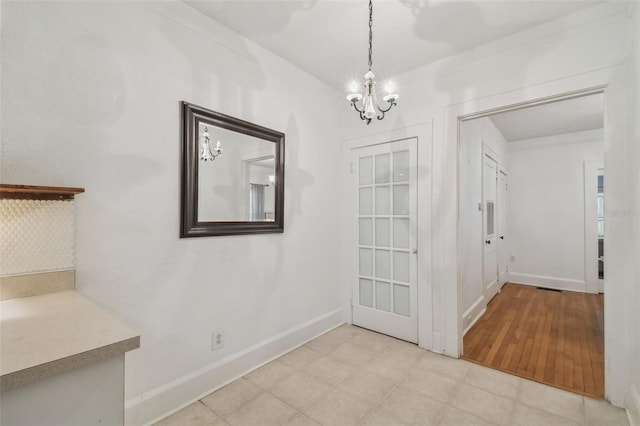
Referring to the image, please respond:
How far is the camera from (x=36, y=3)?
4.71ft

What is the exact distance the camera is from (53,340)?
0.83 metres

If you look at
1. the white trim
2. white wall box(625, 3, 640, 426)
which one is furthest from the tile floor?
the white trim

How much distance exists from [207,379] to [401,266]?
2013 millimetres

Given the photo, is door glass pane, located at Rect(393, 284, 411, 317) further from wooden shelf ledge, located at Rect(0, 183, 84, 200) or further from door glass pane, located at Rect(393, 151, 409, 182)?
wooden shelf ledge, located at Rect(0, 183, 84, 200)

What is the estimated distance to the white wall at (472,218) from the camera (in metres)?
3.18

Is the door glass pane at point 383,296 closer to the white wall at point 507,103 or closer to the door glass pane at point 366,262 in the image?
the door glass pane at point 366,262

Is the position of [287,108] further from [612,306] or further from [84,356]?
[612,306]

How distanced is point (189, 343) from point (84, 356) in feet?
4.52

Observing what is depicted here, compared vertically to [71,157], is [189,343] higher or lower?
lower

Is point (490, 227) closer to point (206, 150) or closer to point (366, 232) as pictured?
point (366, 232)

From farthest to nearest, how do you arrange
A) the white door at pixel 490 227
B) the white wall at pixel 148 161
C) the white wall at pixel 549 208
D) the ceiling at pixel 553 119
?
the white wall at pixel 549 208 < the white door at pixel 490 227 < the ceiling at pixel 553 119 < the white wall at pixel 148 161

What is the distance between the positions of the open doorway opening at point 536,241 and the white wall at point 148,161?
188 cm

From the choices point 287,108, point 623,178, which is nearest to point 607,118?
point 623,178

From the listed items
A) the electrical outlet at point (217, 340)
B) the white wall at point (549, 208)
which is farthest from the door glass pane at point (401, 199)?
the white wall at point (549, 208)
